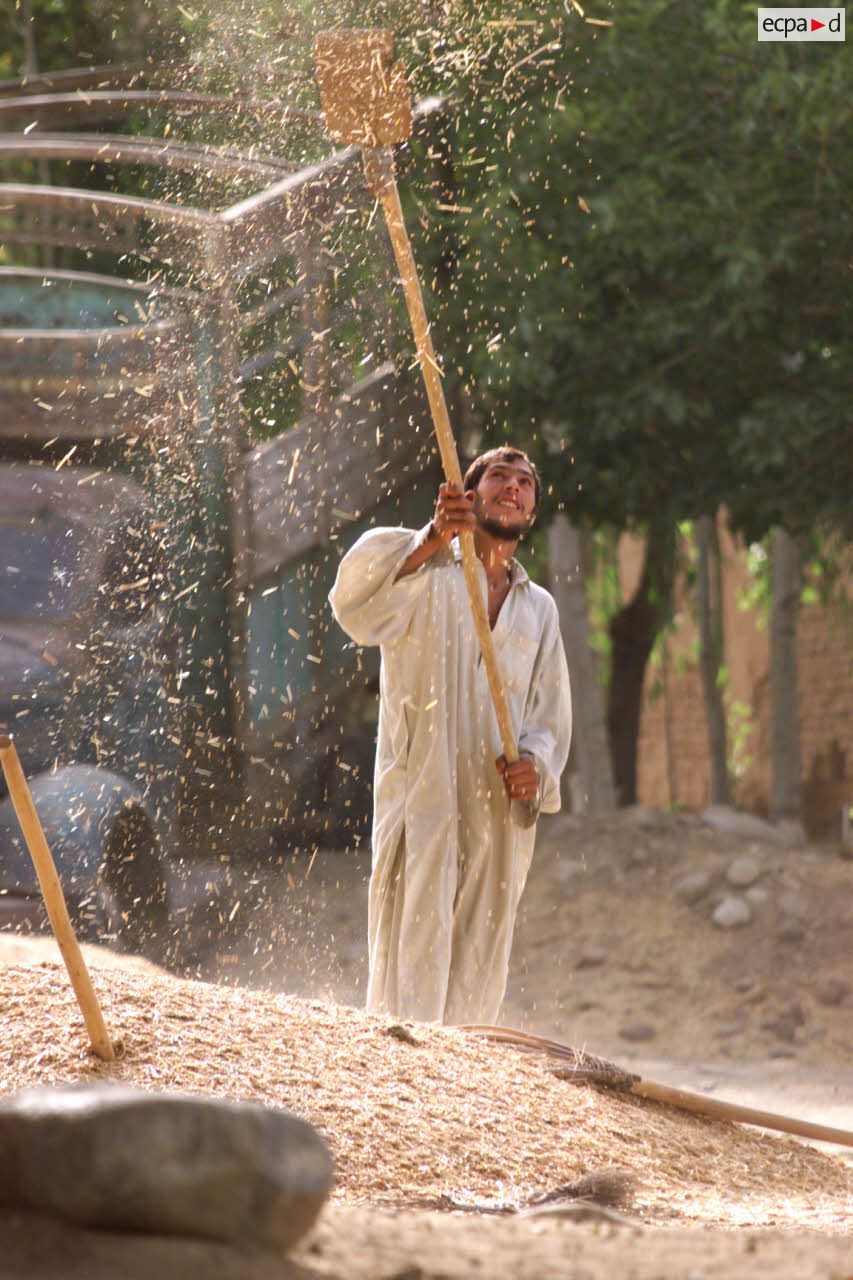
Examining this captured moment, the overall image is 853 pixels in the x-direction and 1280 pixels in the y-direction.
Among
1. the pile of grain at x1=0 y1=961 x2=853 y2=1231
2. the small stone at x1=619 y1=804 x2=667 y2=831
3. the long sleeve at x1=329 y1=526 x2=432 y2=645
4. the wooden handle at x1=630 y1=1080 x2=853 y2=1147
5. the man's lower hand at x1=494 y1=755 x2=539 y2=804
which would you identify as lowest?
the small stone at x1=619 y1=804 x2=667 y2=831

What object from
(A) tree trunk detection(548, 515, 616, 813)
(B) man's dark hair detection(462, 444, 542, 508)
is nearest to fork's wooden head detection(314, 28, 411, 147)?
(B) man's dark hair detection(462, 444, 542, 508)

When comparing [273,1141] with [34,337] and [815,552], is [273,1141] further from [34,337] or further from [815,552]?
[815,552]

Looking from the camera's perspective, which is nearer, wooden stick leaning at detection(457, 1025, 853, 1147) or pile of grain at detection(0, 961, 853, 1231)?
pile of grain at detection(0, 961, 853, 1231)

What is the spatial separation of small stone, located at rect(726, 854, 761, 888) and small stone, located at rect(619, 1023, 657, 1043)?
1094 millimetres

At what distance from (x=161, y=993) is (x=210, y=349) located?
488cm

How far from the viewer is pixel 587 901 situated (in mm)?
8844

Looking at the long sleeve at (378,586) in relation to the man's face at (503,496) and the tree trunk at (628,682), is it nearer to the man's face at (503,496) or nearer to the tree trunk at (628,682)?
the man's face at (503,496)

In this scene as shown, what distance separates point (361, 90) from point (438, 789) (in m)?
2.02

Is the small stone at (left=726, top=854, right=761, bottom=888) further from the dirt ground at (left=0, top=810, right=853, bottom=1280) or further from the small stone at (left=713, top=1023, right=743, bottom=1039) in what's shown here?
the small stone at (left=713, top=1023, right=743, bottom=1039)

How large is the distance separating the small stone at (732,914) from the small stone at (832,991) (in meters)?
0.53

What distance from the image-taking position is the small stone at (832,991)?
26.3 feet

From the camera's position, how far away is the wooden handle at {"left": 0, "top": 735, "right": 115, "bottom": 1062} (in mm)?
3178

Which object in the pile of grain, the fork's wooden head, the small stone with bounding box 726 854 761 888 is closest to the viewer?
the pile of grain

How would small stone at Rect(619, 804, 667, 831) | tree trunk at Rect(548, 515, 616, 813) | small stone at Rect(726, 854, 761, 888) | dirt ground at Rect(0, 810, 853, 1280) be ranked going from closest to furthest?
dirt ground at Rect(0, 810, 853, 1280) → small stone at Rect(726, 854, 761, 888) → small stone at Rect(619, 804, 667, 831) → tree trunk at Rect(548, 515, 616, 813)
